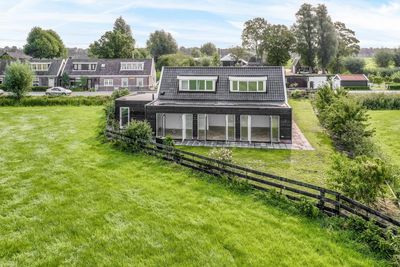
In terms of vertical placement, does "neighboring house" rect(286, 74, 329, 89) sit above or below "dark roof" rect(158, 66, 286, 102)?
above

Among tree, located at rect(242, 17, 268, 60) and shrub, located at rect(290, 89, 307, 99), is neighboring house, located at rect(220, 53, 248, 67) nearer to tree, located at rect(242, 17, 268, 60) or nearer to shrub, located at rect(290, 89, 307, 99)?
tree, located at rect(242, 17, 268, 60)

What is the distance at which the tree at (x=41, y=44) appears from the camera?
307ft

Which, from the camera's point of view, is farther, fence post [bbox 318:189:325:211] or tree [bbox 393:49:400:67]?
tree [bbox 393:49:400:67]

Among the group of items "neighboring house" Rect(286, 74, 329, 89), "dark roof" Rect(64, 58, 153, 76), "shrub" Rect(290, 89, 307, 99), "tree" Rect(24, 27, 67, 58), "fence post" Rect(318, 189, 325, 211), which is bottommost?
"fence post" Rect(318, 189, 325, 211)

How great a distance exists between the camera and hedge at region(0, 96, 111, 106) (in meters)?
44.6

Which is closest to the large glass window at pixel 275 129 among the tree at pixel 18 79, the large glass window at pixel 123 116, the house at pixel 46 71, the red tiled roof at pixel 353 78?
the large glass window at pixel 123 116

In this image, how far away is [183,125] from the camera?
26906 millimetres

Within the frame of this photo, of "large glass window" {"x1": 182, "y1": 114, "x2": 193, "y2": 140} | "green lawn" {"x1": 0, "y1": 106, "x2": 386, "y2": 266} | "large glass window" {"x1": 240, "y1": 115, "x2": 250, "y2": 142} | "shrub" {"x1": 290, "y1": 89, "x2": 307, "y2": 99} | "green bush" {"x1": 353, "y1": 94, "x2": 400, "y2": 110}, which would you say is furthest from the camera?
"shrub" {"x1": 290, "y1": 89, "x2": 307, "y2": 99}

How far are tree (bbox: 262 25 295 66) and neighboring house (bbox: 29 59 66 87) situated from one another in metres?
43.0

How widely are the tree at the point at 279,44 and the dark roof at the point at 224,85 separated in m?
45.3

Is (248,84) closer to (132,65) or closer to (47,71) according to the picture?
(132,65)

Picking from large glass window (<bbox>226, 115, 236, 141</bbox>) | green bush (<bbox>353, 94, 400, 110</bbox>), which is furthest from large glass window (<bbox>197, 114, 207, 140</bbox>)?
green bush (<bbox>353, 94, 400, 110</bbox>)

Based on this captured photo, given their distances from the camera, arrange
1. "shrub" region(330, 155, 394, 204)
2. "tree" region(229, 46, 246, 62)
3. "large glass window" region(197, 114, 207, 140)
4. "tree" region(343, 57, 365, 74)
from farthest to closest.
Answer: "tree" region(343, 57, 365, 74)
"tree" region(229, 46, 246, 62)
"large glass window" region(197, 114, 207, 140)
"shrub" region(330, 155, 394, 204)

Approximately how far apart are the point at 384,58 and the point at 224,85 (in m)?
88.3
